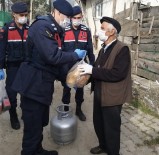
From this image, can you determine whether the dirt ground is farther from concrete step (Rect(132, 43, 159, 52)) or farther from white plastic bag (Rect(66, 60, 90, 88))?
concrete step (Rect(132, 43, 159, 52))

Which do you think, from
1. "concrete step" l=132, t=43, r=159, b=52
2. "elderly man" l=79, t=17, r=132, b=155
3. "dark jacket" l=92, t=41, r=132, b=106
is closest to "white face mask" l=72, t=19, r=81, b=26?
"elderly man" l=79, t=17, r=132, b=155

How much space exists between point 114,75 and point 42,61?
2.76ft

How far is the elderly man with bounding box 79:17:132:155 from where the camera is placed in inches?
104

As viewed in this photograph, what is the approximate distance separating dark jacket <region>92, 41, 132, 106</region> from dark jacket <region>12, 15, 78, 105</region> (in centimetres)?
41

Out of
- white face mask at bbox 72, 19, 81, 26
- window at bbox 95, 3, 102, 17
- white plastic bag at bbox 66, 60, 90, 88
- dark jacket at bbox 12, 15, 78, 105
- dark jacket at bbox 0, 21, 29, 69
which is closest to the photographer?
dark jacket at bbox 12, 15, 78, 105

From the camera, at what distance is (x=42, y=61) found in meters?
2.50

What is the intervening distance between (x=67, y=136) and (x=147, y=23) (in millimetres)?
3159

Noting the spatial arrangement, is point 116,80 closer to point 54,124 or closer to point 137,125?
point 54,124

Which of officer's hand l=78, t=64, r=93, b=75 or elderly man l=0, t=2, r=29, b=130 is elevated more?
elderly man l=0, t=2, r=29, b=130

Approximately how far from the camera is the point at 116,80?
2.67 m

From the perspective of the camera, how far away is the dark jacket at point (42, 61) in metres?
2.33

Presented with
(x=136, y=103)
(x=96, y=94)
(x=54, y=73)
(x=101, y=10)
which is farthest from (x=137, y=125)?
(x=101, y=10)

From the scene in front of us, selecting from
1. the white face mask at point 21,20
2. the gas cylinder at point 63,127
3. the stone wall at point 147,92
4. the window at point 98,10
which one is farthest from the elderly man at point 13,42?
the window at point 98,10

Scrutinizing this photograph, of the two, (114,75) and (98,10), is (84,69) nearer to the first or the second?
(114,75)
